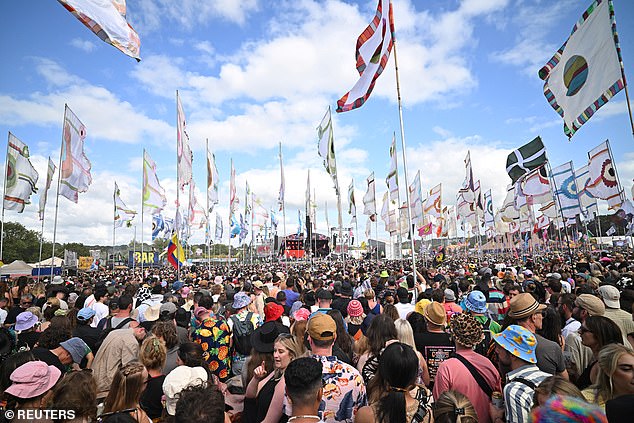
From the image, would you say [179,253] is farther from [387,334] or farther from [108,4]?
[387,334]

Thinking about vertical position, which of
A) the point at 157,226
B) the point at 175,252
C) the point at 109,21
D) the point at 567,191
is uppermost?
the point at 109,21

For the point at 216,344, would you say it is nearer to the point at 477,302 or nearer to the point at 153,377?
the point at 153,377

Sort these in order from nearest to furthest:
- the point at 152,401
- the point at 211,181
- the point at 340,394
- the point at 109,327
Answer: the point at 340,394 → the point at 152,401 → the point at 109,327 → the point at 211,181

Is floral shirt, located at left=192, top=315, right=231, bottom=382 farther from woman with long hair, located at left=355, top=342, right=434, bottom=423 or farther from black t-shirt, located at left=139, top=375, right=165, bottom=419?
woman with long hair, located at left=355, top=342, right=434, bottom=423

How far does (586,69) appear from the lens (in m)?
7.98

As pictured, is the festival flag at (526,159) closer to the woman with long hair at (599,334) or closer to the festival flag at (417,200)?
the festival flag at (417,200)

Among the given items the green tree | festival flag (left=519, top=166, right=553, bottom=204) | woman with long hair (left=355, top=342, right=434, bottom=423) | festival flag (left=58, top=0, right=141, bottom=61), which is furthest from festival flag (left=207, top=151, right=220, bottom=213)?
the green tree

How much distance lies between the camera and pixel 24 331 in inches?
238

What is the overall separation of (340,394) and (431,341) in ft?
6.82

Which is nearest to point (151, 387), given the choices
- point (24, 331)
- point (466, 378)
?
point (466, 378)

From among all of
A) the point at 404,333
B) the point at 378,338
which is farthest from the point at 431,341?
the point at 378,338

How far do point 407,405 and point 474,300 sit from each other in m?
3.19

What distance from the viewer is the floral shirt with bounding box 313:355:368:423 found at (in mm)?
2826

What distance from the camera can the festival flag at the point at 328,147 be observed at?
55.5ft
